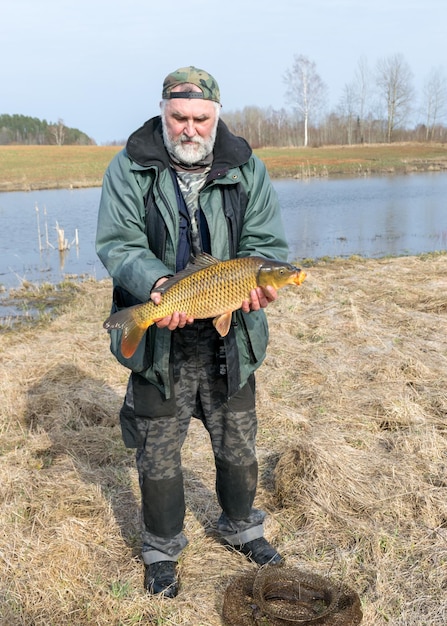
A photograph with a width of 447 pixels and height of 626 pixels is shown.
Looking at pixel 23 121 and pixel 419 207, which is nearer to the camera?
pixel 419 207

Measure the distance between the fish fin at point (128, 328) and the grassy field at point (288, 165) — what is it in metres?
36.8

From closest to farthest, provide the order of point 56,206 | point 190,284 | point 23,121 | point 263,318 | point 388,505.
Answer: point 190,284, point 263,318, point 388,505, point 56,206, point 23,121

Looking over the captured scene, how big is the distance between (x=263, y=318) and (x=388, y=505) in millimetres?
1511

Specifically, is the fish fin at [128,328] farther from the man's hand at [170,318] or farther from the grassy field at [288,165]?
the grassy field at [288,165]

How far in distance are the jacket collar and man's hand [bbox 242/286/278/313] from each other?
24.6 inches

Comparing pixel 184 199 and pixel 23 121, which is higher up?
pixel 23 121

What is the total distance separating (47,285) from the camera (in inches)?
463

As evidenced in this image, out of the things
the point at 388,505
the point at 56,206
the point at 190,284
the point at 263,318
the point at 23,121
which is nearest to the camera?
the point at 190,284

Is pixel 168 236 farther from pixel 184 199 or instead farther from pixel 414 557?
pixel 414 557

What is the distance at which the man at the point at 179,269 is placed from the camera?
2930mm

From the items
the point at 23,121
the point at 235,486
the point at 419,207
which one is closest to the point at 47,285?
the point at 235,486

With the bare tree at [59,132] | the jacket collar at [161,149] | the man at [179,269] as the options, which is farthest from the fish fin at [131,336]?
the bare tree at [59,132]

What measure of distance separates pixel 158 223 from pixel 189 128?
49cm

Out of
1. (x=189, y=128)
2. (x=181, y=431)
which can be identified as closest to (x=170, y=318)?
(x=181, y=431)
